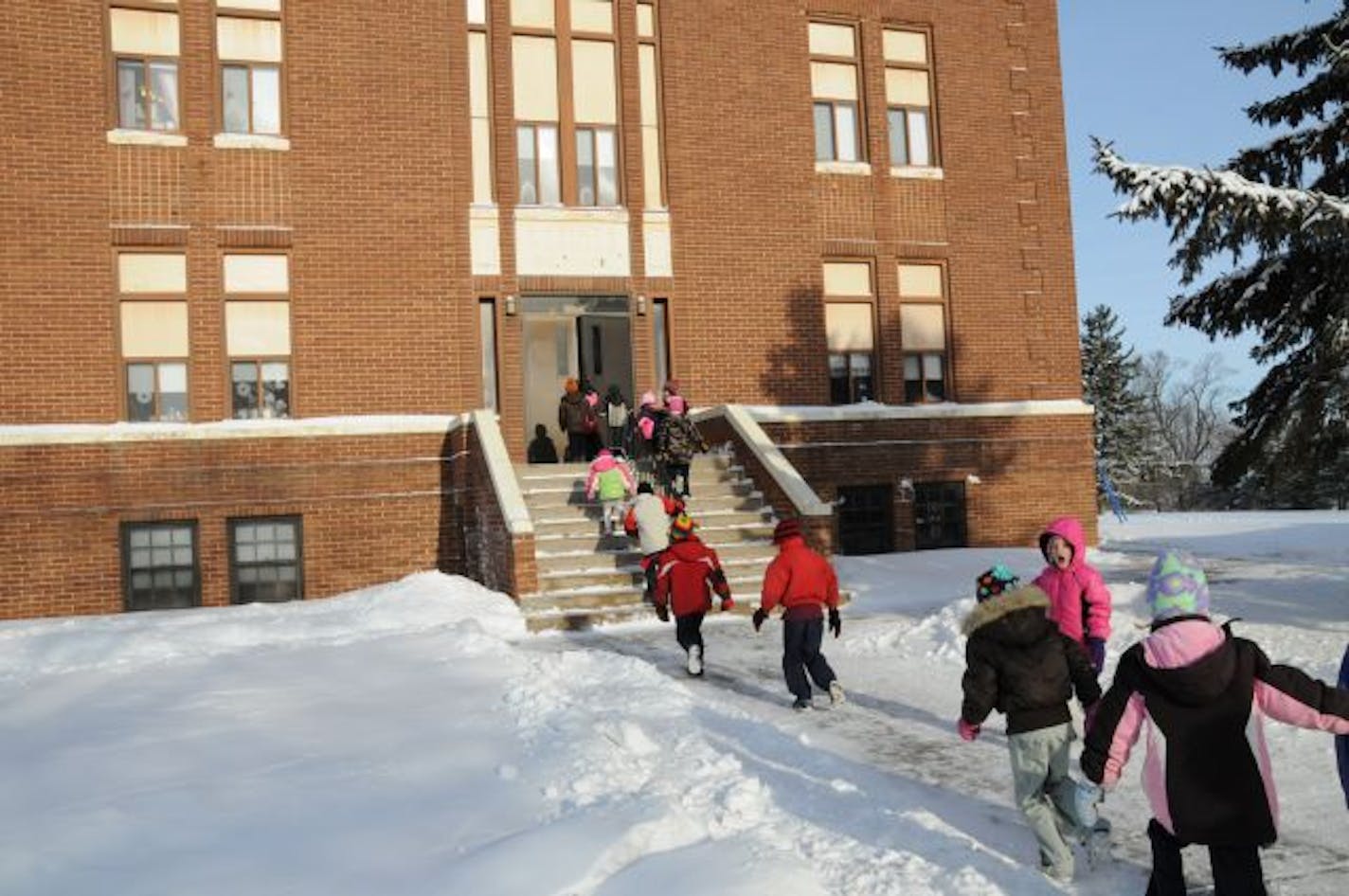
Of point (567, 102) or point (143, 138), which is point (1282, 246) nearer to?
point (567, 102)

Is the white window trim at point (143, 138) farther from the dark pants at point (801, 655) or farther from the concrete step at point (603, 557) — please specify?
the dark pants at point (801, 655)

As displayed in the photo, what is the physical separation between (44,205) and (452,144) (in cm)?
574

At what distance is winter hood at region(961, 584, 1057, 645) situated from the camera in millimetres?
5262

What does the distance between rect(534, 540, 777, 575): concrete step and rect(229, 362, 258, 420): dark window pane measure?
5354 millimetres

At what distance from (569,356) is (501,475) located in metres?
4.86

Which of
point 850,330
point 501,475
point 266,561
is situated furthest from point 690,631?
point 850,330

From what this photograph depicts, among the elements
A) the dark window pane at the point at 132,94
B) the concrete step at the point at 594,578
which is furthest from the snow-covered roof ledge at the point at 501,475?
the dark window pane at the point at 132,94

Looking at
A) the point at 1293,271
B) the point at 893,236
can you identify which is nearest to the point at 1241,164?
the point at 1293,271

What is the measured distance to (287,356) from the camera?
16562 millimetres

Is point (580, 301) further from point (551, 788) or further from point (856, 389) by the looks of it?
point (551, 788)

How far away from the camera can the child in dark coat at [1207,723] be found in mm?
3920

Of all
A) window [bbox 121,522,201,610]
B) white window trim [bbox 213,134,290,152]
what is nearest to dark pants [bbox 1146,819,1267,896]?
window [bbox 121,522,201,610]

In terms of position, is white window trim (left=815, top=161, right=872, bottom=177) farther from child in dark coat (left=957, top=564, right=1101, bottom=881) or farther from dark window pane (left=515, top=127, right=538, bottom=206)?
child in dark coat (left=957, top=564, right=1101, bottom=881)

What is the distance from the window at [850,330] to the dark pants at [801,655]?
→ 10.9m
